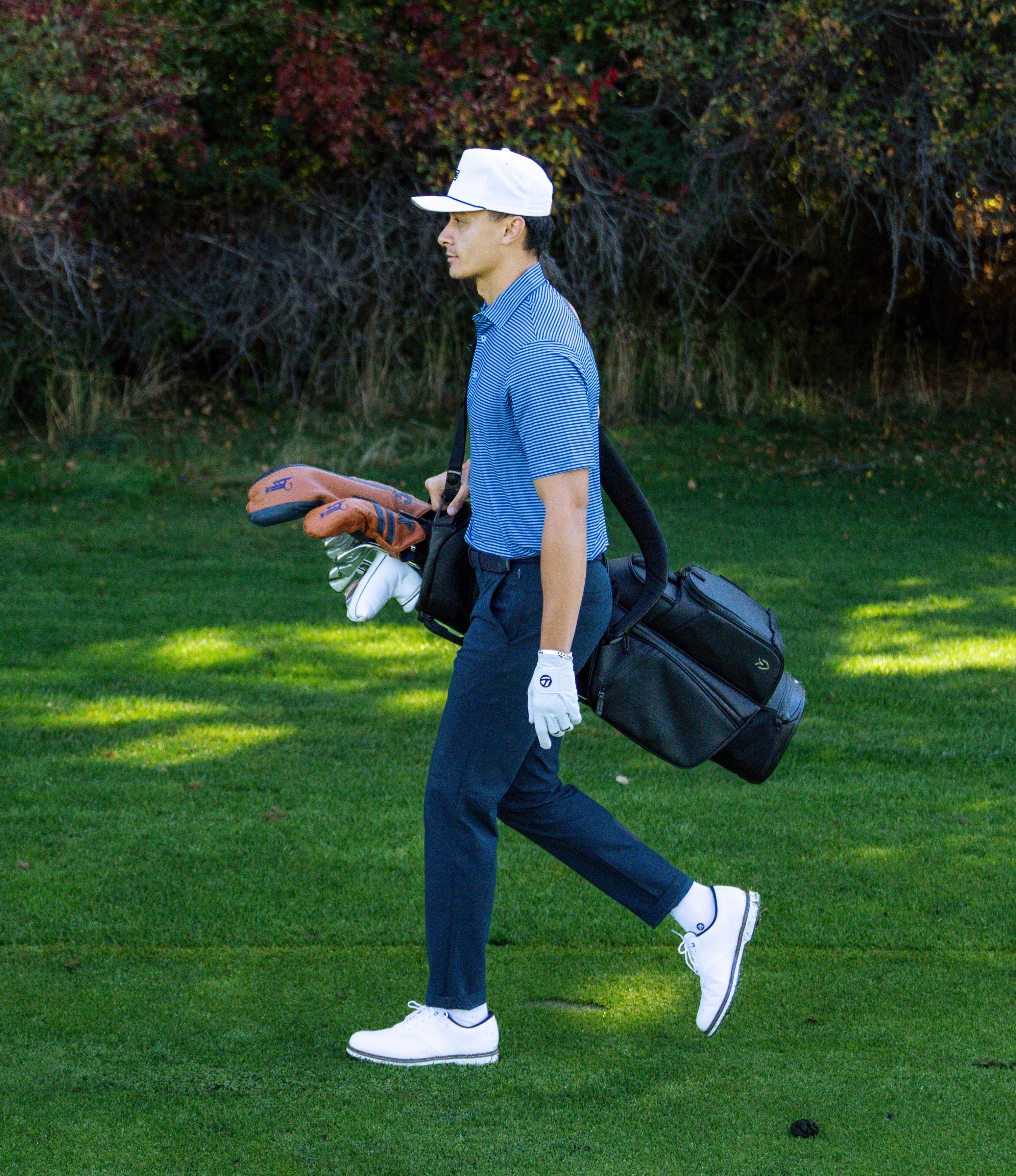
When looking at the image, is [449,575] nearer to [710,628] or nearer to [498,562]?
[498,562]

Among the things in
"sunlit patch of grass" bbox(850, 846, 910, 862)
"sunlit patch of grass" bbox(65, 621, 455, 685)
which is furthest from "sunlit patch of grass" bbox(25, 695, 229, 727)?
"sunlit patch of grass" bbox(850, 846, 910, 862)

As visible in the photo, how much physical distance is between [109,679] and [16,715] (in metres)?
0.64

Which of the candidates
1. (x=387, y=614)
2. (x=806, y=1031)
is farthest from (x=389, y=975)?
(x=387, y=614)

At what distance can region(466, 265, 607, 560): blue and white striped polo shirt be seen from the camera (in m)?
3.20

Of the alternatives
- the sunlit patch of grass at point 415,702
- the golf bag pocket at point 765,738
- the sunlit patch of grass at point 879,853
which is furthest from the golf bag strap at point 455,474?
the sunlit patch of grass at point 415,702

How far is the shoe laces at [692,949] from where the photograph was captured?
369 centimetres

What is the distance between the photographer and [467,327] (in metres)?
14.9

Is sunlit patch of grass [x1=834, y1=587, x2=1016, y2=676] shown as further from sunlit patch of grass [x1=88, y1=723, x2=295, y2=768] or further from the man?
the man

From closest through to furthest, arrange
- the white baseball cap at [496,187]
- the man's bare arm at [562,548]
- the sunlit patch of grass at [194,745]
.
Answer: the man's bare arm at [562,548]
the white baseball cap at [496,187]
the sunlit patch of grass at [194,745]

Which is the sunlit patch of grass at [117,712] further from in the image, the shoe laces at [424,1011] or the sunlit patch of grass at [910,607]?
the sunlit patch of grass at [910,607]

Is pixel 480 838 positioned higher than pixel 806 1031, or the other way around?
pixel 480 838

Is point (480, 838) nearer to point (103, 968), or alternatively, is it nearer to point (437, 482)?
point (437, 482)

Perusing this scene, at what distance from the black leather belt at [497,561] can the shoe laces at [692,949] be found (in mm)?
993

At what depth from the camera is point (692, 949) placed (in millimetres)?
3703
